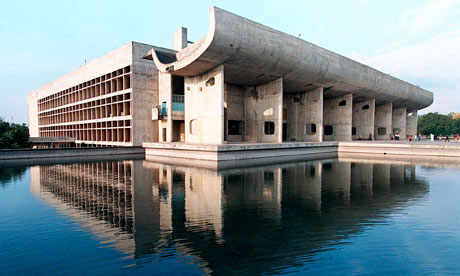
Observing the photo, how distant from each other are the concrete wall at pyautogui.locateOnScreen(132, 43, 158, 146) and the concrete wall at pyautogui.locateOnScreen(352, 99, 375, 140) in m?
35.2

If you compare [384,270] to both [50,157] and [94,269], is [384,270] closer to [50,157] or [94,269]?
[94,269]

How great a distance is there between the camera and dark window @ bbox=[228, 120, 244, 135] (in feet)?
109

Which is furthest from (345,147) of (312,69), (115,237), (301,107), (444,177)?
(115,237)

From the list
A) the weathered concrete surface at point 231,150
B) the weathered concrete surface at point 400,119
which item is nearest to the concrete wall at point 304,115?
the weathered concrete surface at point 231,150

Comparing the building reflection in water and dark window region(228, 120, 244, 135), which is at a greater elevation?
dark window region(228, 120, 244, 135)

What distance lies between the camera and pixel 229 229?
7.17 m

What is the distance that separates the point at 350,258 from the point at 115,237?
5.65 m

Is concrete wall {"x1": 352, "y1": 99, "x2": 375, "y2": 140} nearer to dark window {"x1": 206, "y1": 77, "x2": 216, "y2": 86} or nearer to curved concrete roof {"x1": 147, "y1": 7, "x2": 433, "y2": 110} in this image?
curved concrete roof {"x1": 147, "y1": 7, "x2": 433, "y2": 110}

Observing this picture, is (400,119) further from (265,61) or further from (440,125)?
(265,61)

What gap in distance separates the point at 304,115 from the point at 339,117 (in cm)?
822

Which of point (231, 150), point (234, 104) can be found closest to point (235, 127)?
point (234, 104)

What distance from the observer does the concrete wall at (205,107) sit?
2400 centimetres

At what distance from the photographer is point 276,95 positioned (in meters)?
29.0

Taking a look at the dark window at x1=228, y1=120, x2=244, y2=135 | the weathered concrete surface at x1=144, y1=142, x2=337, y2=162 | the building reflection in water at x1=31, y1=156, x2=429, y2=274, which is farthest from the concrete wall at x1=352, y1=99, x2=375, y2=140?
the building reflection in water at x1=31, y1=156, x2=429, y2=274
